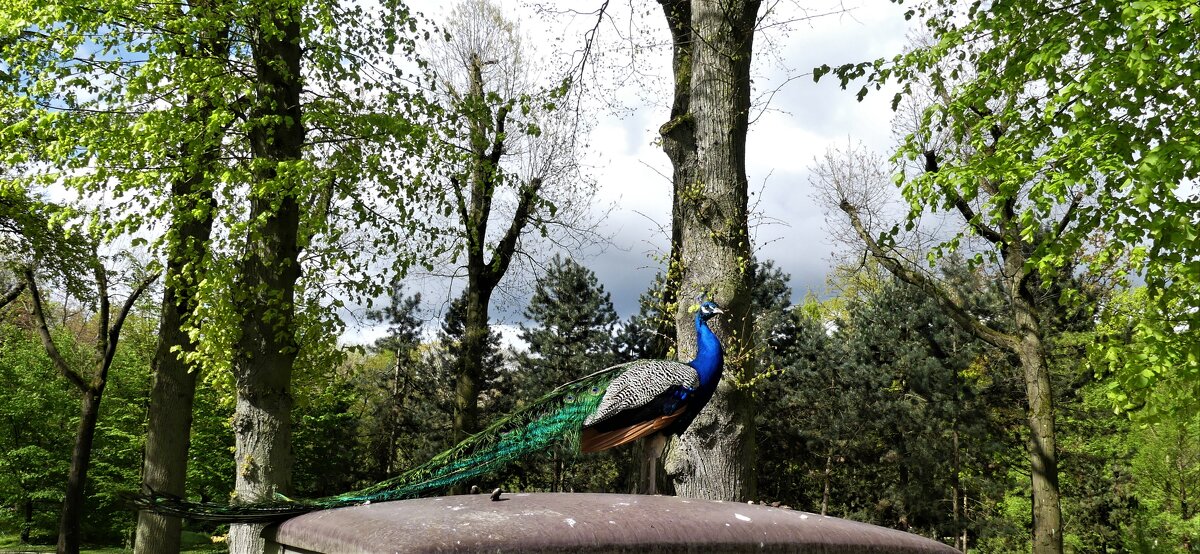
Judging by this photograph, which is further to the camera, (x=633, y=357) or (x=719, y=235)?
(x=633, y=357)

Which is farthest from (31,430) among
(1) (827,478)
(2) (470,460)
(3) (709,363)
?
(3) (709,363)

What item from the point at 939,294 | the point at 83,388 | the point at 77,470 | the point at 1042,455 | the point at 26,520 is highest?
the point at 939,294

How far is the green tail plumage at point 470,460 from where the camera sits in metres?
3.91

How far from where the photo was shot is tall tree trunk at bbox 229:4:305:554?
8984 millimetres

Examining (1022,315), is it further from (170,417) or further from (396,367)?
(396,367)

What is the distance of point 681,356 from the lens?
7344mm

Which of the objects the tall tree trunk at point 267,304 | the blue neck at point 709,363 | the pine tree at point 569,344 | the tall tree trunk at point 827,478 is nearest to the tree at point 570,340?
the pine tree at point 569,344

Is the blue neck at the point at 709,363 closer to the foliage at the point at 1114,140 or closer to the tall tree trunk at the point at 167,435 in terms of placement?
the foliage at the point at 1114,140

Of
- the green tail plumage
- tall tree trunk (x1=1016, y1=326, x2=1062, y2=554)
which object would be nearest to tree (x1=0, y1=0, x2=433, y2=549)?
the green tail plumage

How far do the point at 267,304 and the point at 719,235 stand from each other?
4.91m

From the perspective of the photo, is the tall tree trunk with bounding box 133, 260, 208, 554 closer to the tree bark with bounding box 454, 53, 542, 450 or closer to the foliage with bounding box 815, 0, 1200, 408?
the tree bark with bounding box 454, 53, 542, 450

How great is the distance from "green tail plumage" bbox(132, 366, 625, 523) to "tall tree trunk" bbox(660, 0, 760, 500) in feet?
5.92

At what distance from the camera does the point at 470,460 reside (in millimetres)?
4992

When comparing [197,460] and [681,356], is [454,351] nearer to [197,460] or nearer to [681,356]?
[197,460]
